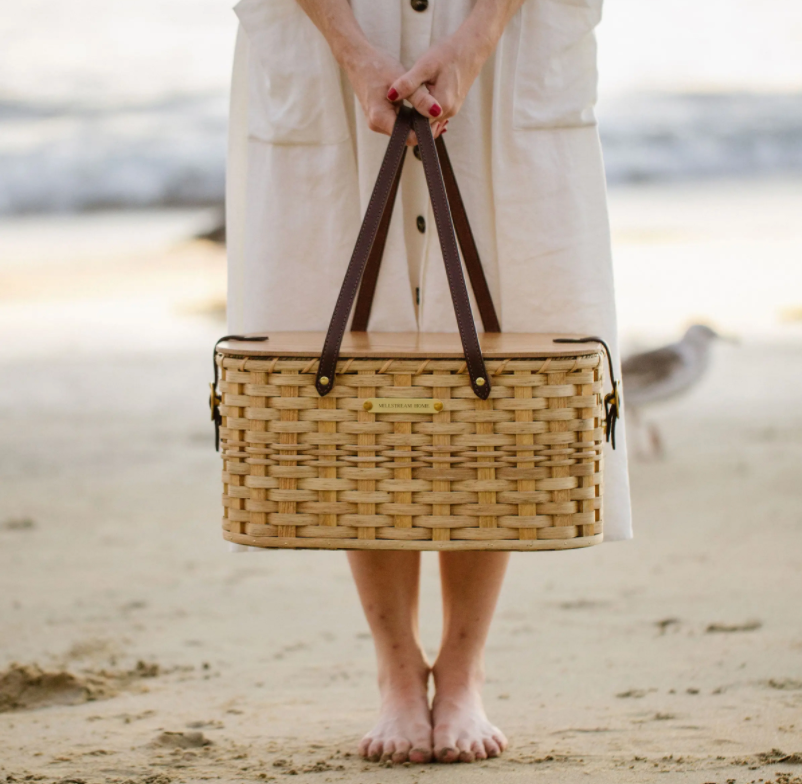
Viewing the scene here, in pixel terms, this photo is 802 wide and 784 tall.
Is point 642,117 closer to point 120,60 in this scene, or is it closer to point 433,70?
point 120,60

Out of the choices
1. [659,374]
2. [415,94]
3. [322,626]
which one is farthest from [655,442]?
[415,94]

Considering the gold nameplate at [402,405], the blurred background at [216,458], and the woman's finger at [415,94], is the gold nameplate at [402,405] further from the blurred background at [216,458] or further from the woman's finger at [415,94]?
the blurred background at [216,458]

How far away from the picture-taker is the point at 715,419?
5367 mm

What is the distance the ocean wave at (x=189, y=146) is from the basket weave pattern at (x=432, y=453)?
8630 mm

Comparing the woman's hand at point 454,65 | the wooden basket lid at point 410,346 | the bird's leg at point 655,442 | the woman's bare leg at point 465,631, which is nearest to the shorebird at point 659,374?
the bird's leg at point 655,442

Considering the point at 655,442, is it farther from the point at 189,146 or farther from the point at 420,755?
the point at 189,146

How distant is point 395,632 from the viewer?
1802mm

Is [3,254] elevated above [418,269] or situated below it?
above

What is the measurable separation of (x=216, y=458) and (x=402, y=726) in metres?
2.92

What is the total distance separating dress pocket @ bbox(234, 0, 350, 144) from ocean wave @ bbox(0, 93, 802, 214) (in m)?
8.22

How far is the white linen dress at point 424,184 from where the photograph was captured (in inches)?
67.3

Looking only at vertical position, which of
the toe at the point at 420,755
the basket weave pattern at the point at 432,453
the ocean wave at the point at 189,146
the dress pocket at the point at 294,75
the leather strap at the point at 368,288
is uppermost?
the ocean wave at the point at 189,146

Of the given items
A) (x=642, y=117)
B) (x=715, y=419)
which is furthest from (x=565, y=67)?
(x=642, y=117)

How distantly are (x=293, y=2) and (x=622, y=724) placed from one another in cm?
137
